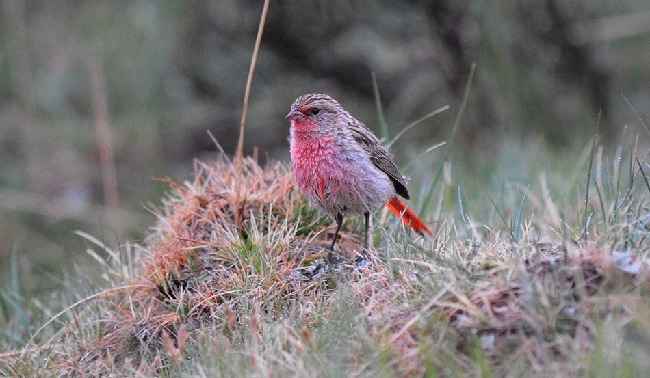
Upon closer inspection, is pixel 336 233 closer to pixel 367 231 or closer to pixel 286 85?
pixel 367 231

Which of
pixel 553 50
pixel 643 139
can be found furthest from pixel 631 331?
pixel 553 50

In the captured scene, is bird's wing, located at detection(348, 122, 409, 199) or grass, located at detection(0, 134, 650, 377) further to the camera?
bird's wing, located at detection(348, 122, 409, 199)

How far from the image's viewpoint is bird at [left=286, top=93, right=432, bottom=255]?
5094mm

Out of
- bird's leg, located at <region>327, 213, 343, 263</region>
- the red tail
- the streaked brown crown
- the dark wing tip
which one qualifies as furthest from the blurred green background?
bird's leg, located at <region>327, 213, 343, 263</region>

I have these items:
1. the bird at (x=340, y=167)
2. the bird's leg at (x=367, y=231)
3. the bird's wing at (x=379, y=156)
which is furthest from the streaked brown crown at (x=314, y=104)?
the bird's leg at (x=367, y=231)

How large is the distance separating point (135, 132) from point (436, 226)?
6.06m

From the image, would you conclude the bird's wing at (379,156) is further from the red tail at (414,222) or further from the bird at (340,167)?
the red tail at (414,222)

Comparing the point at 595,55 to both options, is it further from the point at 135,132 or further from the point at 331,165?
the point at 331,165

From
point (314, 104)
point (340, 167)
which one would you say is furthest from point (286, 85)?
point (340, 167)

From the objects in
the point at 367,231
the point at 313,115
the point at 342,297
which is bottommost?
the point at 367,231

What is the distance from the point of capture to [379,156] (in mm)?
5520

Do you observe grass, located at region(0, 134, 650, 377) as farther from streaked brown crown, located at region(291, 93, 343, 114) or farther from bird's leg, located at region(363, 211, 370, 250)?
streaked brown crown, located at region(291, 93, 343, 114)

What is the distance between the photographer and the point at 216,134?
10.4 metres

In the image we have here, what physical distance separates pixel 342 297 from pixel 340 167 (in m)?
1.51
